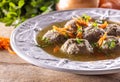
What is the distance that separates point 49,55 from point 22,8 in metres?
0.72

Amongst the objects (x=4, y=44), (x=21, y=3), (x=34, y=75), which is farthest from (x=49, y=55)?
(x=21, y=3)

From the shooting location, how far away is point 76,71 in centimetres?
119

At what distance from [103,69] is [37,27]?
53 centimetres

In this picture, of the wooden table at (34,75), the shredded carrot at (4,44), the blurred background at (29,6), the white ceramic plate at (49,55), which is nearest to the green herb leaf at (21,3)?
the blurred background at (29,6)

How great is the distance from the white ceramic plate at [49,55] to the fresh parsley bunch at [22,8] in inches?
9.3

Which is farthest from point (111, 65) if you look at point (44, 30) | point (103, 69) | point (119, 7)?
point (119, 7)

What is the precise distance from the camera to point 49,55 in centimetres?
133

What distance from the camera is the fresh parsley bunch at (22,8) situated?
192 cm

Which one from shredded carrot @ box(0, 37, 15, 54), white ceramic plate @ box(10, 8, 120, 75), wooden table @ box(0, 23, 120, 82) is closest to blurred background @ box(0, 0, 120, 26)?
white ceramic plate @ box(10, 8, 120, 75)

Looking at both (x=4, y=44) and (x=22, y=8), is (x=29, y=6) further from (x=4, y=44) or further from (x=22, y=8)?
(x=4, y=44)

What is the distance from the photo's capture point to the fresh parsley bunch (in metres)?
1.92

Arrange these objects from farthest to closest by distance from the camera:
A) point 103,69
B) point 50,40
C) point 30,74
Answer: point 50,40, point 30,74, point 103,69

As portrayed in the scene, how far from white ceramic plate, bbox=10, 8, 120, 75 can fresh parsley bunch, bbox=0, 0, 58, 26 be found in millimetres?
235

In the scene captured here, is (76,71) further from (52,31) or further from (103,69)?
(52,31)
